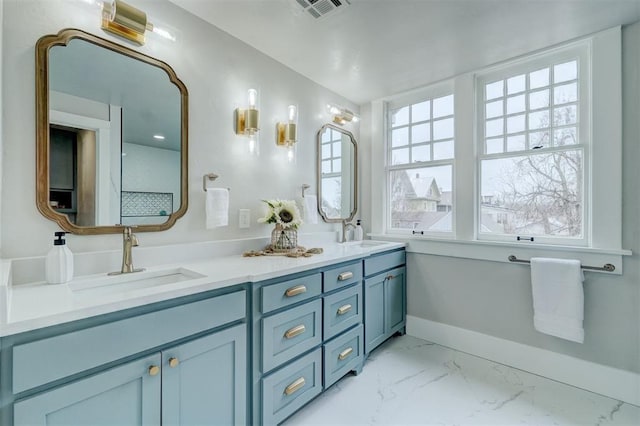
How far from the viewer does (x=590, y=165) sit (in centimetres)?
194

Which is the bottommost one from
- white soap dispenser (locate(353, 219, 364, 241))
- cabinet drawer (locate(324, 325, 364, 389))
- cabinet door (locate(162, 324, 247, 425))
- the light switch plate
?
cabinet drawer (locate(324, 325, 364, 389))

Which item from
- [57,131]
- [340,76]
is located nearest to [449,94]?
[340,76]

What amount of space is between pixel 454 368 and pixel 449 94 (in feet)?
7.49

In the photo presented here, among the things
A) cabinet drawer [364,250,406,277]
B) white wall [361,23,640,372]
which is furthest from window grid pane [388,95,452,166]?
cabinet drawer [364,250,406,277]

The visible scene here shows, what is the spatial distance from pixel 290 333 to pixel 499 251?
1750mm

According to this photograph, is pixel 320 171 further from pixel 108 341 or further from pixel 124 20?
pixel 108 341

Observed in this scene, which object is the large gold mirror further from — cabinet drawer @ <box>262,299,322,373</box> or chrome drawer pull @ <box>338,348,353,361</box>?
chrome drawer pull @ <box>338,348,353,361</box>

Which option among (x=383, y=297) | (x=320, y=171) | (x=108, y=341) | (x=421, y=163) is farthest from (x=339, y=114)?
(x=108, y=341)

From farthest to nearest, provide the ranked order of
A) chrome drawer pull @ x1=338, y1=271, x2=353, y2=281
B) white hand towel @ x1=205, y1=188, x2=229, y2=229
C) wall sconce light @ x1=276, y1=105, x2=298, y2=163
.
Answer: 1. wall sconce light @ x1=276, y1=105, x2=298, y2=163
2. chrome drawer pull @ x1=338, y1=271, x2=353, y2=281
3. white hand towel @ x1=205, y1=188, x2=229, y2=229

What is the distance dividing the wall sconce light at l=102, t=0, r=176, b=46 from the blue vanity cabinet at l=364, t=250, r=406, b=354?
6.27 feet

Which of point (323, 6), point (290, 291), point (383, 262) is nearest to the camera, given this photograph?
point (290, 291)

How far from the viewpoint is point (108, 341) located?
0.95 meters

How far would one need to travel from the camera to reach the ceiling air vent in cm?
162

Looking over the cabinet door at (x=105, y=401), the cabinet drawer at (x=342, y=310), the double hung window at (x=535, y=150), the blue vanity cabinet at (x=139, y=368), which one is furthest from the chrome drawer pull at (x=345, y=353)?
the double hung window at (x=535, y=150)
